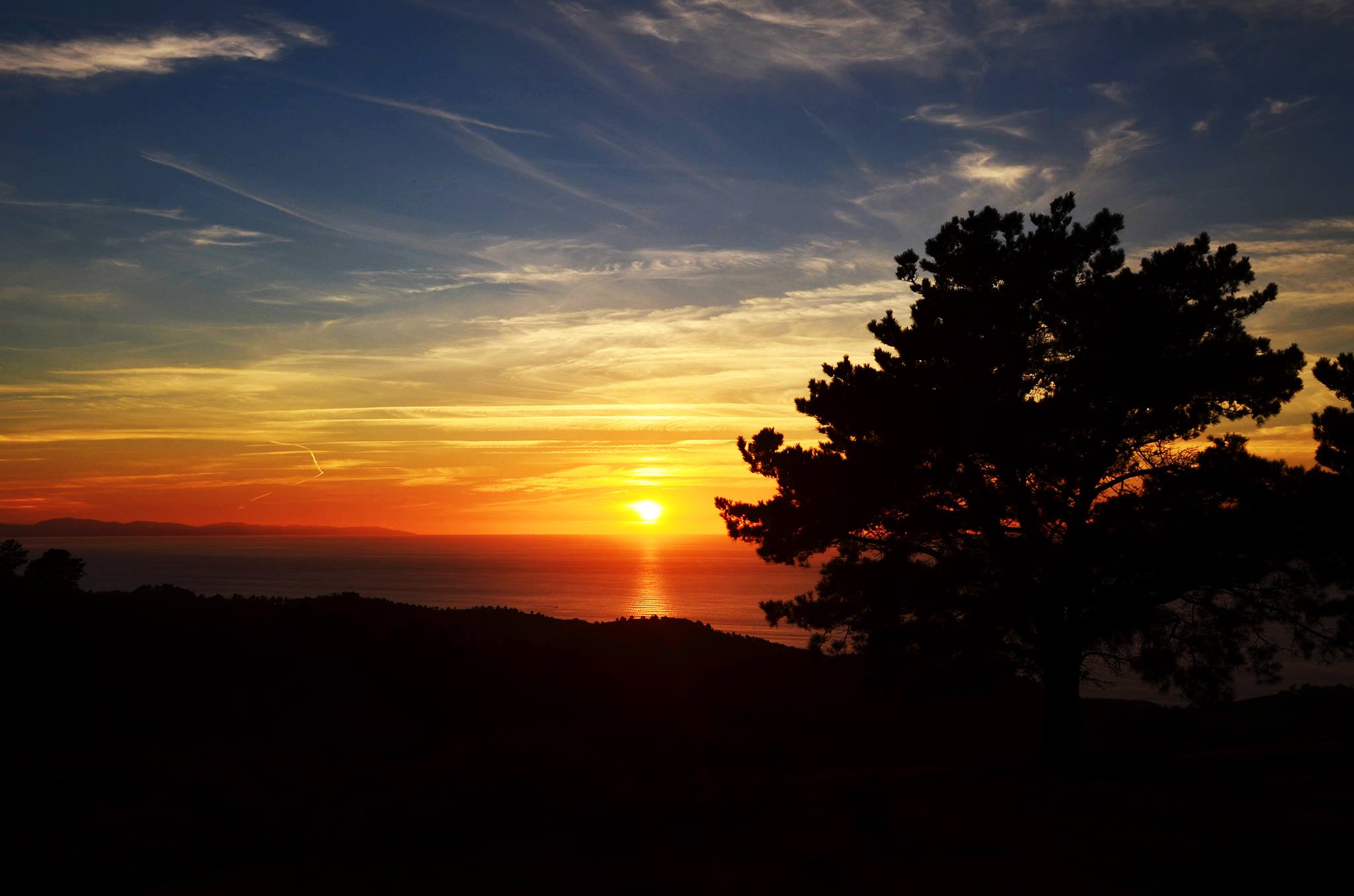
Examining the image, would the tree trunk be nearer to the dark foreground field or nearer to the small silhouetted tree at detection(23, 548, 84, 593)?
the dark foreground field

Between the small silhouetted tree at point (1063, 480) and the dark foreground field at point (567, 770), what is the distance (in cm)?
205

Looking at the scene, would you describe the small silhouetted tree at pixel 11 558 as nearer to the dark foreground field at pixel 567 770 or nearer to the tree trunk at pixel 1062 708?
the dark foreground field at pixel 567 770

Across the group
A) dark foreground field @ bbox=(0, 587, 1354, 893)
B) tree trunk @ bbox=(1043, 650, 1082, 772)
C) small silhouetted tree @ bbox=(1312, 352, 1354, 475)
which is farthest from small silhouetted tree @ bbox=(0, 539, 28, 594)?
small silhouetted tree @ bbox=(1312, 352, 1354, 475)

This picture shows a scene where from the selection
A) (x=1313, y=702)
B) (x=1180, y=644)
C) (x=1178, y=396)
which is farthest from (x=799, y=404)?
(x=1313, y=702)

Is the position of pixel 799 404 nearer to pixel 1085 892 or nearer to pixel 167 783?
pixel 1085 892

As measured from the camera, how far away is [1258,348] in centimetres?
1689

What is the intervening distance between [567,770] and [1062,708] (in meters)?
9.84

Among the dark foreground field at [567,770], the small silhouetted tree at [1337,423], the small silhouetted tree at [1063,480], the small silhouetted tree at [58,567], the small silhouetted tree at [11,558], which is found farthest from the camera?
→ the small silhouetted tree at [58,567]

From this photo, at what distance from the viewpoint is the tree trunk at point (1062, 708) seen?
16.8 m

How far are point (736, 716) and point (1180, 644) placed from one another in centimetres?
1319

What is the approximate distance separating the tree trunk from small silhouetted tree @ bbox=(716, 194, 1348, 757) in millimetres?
41

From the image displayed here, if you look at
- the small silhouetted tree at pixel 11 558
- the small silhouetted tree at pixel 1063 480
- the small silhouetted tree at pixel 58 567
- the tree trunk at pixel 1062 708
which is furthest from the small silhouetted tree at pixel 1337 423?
the small silhouetted tree at pixel 58 567

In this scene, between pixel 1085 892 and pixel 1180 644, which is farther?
pixel 1180 644

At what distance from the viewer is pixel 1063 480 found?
Result: 680 inches
